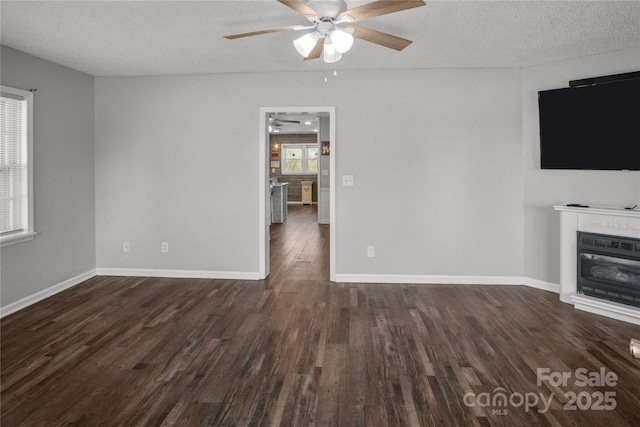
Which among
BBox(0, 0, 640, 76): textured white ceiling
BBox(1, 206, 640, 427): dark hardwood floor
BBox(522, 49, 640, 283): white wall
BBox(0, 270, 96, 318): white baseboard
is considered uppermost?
BBox(0, 0, 640, 76): textured white ceiling

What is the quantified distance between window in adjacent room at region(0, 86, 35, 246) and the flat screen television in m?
5.26

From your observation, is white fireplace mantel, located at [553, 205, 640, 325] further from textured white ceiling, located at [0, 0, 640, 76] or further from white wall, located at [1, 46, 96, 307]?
white wall, located at [1, 46, 96, 307]

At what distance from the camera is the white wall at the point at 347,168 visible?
4.82m

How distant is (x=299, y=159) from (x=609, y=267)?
A: 40.4 ft

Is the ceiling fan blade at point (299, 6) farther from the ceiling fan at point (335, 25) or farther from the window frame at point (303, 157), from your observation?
the window frame at point (303, 157)

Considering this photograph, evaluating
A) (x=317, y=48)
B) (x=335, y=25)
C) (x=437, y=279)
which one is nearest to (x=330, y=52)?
(x=317, y=48)

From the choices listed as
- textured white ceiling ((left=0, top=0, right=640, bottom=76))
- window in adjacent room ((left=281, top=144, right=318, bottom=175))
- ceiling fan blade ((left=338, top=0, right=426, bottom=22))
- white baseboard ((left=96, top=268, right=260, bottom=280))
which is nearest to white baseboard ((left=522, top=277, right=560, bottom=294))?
textured white ceiling ((left=0, top=0, right=640, bottom=76))

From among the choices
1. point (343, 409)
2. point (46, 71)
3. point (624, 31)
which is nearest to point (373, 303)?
point (343, 409)

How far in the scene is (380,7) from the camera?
2393 mm

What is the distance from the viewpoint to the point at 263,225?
5.05 meters

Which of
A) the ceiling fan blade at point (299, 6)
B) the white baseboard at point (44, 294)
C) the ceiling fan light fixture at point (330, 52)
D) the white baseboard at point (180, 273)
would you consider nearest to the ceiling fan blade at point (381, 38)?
the ceiling fan light fixture at point (330, 52)

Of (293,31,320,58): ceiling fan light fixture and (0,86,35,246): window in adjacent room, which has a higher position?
(293,31,320,58): ceiling fan light fixture

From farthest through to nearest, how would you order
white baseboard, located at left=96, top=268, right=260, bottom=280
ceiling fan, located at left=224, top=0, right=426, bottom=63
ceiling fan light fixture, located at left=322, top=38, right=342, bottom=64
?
white baseboard, located at left=96, top=268, right=260, bottom=280, ceiling fan light fixture, located at left=322, top=38, right=342, bottom=64, ceiling fan, located at left=224, top=0, right=426, bottom=63

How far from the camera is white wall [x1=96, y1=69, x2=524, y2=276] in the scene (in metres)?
4.82
